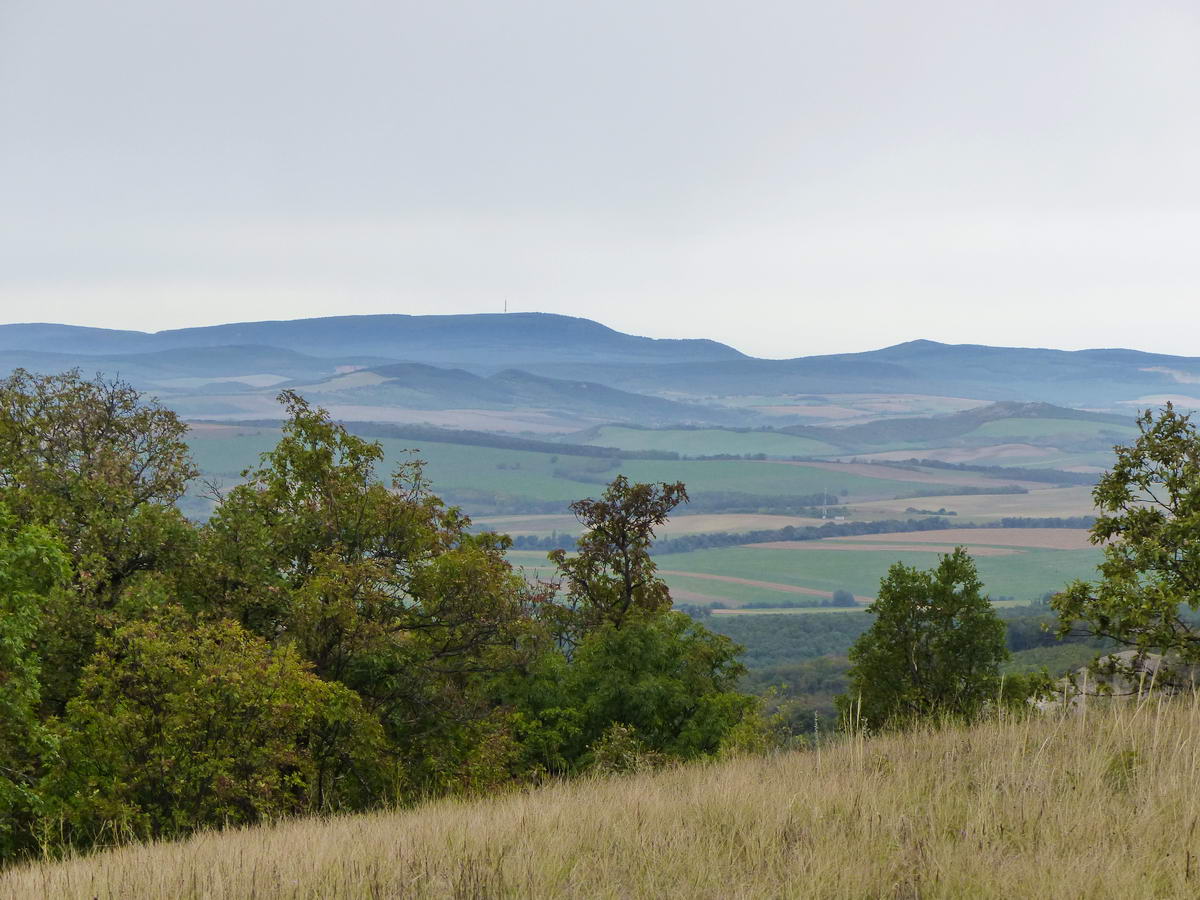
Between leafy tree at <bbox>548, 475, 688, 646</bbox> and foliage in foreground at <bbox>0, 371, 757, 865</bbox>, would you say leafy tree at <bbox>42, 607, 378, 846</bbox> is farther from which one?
leafy tree at <bbox>548, 475, 688, 646</bbox>

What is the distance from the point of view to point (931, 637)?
42031mm

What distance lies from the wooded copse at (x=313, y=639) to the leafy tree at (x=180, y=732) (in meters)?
0.06

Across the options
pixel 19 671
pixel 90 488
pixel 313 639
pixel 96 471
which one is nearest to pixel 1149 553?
pixel 313 639

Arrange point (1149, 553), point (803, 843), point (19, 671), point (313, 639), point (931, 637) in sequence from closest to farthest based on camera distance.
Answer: point (803, 843) < point (19, 671) < point (1149, 553) < point (313, 639) < point (931, 637)

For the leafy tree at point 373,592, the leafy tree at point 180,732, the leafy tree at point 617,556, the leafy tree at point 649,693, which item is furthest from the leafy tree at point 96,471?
the leafy tree at point 617,556

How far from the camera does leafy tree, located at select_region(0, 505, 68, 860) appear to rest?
17844 millimetres

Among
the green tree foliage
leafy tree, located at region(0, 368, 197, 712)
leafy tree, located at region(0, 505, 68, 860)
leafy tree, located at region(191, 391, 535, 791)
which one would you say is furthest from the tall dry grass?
the green tree foliage

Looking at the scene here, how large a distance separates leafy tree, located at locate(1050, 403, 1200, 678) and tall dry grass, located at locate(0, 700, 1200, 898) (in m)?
11.4

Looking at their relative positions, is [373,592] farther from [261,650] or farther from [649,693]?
[649,693]

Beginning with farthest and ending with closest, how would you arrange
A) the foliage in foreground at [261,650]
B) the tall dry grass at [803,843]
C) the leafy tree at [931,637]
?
1. the leafy tree at [931,637]
2. the foliage in foreground at [261,650]
3. the tall dry grass at [803,843]

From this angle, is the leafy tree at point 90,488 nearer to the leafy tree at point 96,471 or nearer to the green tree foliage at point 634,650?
the leafy tree at point 96,471

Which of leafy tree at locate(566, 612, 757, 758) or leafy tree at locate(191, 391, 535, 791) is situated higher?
leafy tree at locate(191, 391, 535, 791)

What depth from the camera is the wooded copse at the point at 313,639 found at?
18.9m

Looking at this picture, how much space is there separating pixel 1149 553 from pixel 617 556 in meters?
22.9
